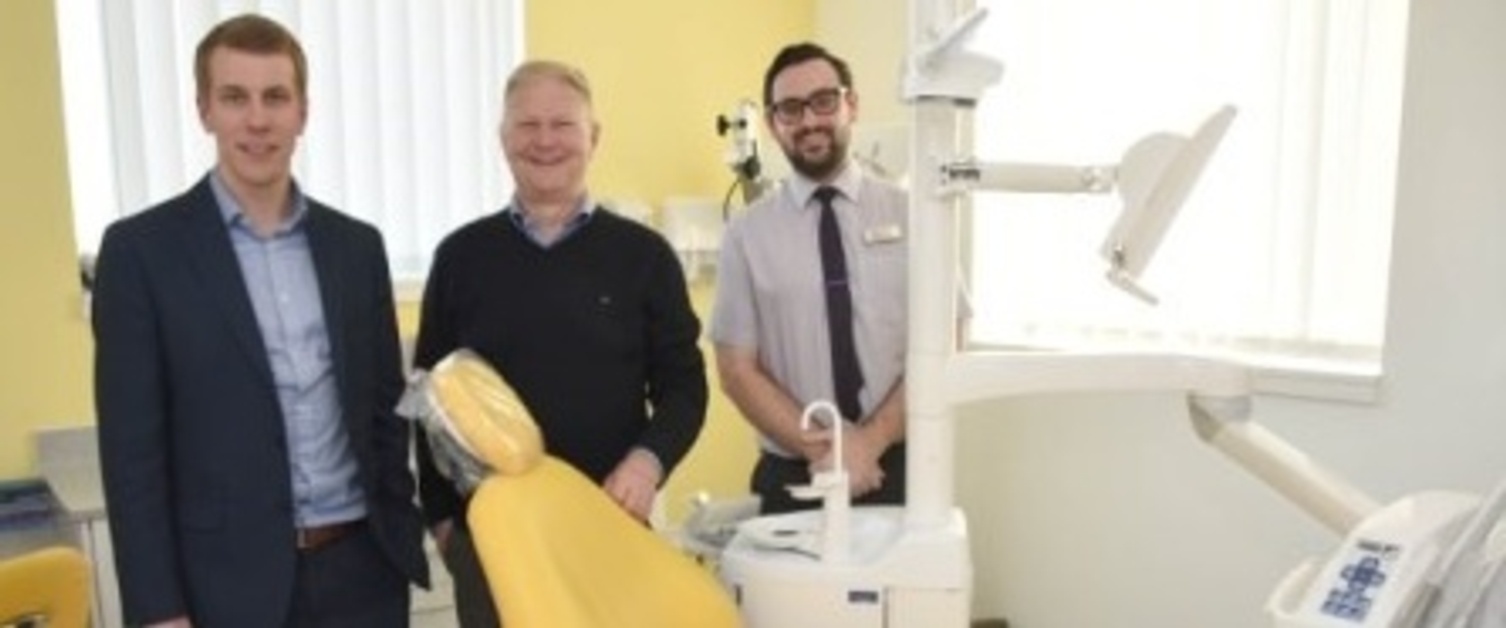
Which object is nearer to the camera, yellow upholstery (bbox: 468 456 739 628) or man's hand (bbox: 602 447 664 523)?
yellow upholstery (bbox: 468 456 739 628)

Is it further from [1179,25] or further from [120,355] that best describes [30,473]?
[1179,25]

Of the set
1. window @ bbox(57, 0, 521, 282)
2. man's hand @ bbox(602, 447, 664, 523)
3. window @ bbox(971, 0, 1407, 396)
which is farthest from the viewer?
window @ bbox(57, 0, 521, 282)

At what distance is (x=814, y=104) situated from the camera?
1.95 metres

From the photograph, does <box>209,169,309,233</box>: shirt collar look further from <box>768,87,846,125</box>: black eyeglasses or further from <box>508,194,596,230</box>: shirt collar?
<box>768,87,846,125</box>: black eyeglasses

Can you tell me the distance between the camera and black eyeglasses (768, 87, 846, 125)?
1943mm

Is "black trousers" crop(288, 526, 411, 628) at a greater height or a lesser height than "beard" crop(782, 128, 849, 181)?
lesser

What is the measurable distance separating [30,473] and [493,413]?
5.36 ft

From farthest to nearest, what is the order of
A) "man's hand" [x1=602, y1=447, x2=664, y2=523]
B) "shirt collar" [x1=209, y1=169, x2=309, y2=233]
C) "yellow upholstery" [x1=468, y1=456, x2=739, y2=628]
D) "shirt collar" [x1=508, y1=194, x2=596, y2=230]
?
"shirt collar" [x1=508, y1=194, x2=596, y2=230], "man's hand" [x1=602, y1=447, x2=664, y2=523], "shirt collar" [x1=209, y1=169, x2=309, y2=233], "yellow upholstery" [x1=468, y1=456, x2=739, y2=628]

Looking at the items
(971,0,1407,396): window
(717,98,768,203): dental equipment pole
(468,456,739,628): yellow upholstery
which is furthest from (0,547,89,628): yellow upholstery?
(717,98,768,203): dental equipment pole

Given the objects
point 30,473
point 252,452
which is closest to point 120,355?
point 252,452

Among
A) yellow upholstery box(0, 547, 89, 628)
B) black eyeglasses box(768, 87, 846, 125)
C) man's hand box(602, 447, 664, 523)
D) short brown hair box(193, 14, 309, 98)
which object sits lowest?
yellow upholstery box(0, 547, 89, 628)

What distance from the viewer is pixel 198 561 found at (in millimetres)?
1409

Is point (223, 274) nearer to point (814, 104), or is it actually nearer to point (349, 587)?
point (349, 587)

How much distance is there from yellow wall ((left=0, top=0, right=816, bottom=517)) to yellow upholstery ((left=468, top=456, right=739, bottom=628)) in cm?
159
